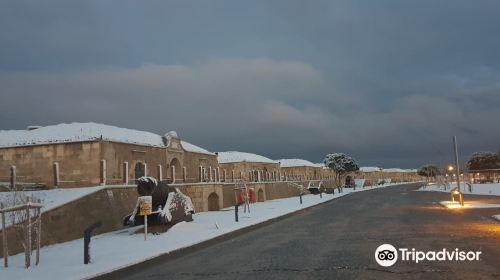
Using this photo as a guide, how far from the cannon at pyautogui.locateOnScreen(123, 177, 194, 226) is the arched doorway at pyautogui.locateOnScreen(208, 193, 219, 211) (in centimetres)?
1457

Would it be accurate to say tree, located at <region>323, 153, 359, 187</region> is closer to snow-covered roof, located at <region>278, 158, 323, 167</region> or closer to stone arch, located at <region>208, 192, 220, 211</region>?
snow-covered roof, located at <region>278, 158, 323, 167</region>

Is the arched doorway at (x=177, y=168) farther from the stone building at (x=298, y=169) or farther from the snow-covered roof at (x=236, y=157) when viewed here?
the stone building at (x=298, y=169)

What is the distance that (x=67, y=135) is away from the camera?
27.2m

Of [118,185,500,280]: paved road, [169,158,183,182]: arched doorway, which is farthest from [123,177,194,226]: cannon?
[169,158,183,182]: arched doorway

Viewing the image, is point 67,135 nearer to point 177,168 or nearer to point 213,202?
point 177,168

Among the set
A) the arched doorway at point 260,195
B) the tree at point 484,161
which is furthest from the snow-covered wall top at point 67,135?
the tree at point 484,161

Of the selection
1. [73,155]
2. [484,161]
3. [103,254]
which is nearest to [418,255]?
[103,254]

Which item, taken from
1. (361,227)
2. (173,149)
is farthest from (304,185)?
(361,227)

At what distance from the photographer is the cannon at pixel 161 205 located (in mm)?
19109

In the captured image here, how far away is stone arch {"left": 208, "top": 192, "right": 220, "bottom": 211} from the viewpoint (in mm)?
35938

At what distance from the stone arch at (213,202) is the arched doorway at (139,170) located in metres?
7.05

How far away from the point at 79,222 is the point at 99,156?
6957mm

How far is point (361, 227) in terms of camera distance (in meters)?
18.4

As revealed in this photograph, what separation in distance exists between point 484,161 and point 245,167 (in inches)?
2599
